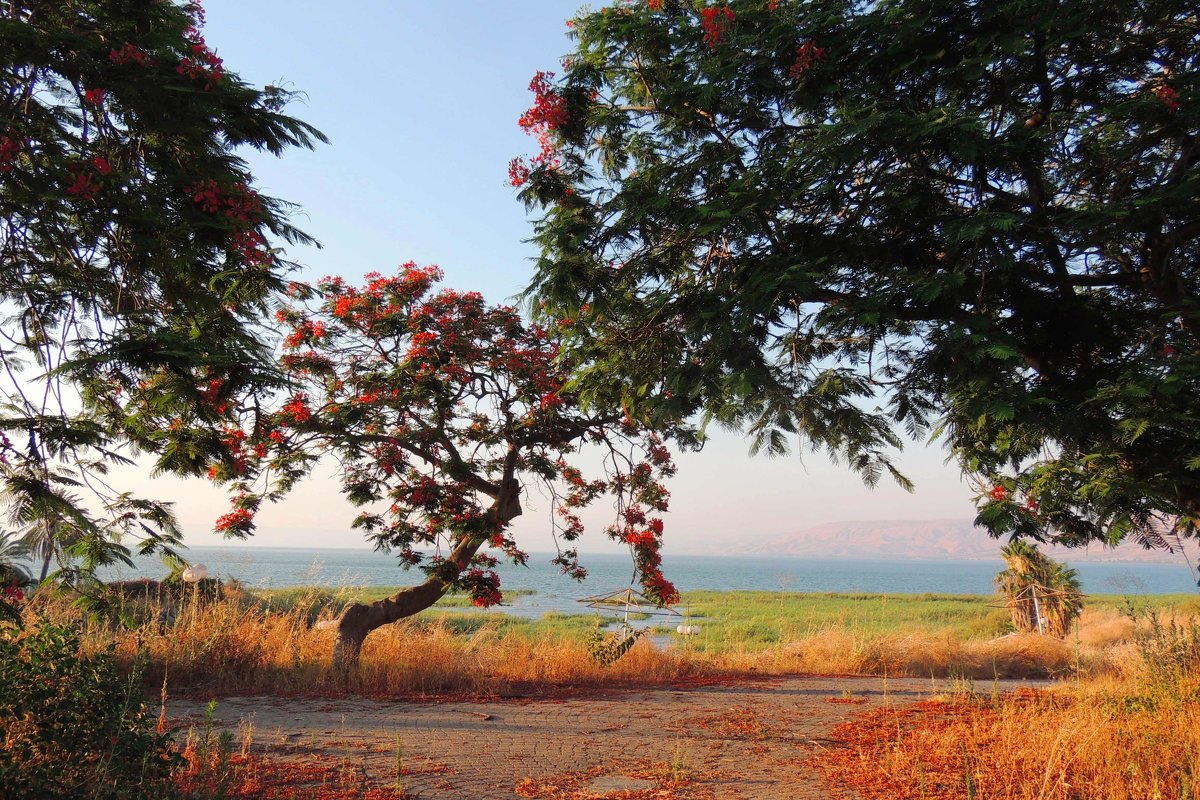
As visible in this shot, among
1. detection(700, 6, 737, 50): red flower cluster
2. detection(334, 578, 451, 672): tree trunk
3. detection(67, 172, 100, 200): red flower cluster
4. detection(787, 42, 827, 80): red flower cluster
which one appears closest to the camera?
detection(67, 172, 100, 200): red flower cluster

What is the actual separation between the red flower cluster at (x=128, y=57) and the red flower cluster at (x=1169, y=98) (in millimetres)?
6167

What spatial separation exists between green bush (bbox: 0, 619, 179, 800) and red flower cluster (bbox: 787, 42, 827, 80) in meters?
6.06

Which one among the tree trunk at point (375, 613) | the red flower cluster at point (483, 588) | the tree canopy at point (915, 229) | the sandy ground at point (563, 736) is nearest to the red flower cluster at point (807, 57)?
the tree canopy at point (915, 229)

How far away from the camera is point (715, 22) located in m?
5.88

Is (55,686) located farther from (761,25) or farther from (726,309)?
(761,25)

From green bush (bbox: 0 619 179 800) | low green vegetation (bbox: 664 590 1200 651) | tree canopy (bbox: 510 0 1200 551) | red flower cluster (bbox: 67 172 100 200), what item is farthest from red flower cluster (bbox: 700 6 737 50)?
low green vegetation (bbox: 664 590 1200 651)

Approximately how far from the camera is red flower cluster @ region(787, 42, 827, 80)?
18.3 ft

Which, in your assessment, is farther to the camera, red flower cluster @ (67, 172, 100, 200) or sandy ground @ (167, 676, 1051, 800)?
sandy ground @ (167, 676, 1051, 800)

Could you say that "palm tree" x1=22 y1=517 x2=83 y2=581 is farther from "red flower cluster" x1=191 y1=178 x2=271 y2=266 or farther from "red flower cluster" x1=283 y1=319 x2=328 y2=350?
"red flower cluster" x1=283 y1=319 x2=328 y2=350

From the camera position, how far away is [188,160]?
15.5 ft

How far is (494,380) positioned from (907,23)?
→ 19.5 ft

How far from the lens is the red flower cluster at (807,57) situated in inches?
220

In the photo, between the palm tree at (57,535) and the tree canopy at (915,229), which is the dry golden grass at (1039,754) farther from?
the palm tree at (57,535)

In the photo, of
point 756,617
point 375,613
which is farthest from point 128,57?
point 756,617
